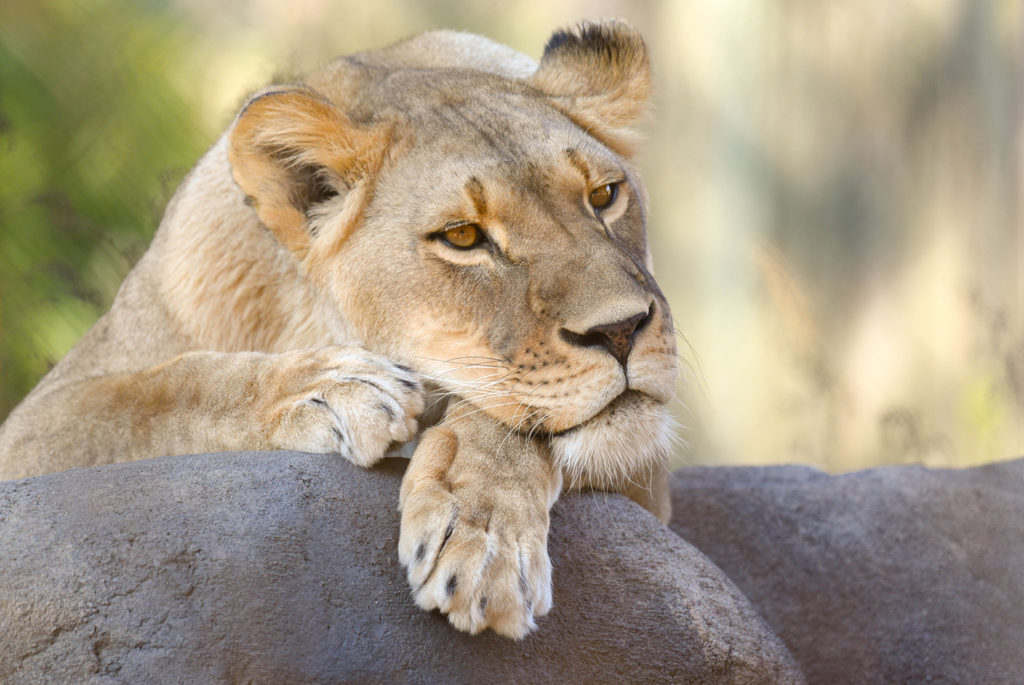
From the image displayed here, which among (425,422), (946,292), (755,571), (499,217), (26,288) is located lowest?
(26,288)

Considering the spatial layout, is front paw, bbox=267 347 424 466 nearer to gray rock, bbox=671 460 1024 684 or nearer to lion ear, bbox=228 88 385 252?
lion ear, bbox=228 88 385 252

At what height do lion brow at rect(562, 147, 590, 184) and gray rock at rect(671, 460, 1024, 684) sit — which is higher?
lion brow at rect(562, 147, 590, 184)

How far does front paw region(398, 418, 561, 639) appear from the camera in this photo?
1466mm

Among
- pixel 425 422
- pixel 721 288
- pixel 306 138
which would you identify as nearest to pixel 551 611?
pixel 425 422

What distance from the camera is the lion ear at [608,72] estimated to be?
2.45m

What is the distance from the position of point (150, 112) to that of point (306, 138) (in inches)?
95.1

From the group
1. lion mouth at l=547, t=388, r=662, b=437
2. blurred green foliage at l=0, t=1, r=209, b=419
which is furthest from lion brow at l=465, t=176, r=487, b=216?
blurred green foliage at l=0, t=1, r=209, b=419

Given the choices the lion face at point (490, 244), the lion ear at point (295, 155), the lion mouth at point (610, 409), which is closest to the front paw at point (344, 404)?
the lion face at point (490, 244)

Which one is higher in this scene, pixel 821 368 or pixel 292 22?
pixel 292 22

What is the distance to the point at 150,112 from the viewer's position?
165 inches

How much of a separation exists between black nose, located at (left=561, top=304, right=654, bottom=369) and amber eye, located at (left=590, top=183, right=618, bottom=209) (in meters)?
0.47

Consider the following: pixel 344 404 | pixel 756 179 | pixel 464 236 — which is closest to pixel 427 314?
pixel 464 236

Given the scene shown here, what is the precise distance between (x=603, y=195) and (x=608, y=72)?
1.56 feet

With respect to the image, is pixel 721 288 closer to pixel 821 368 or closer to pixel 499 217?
pixel 821 368
